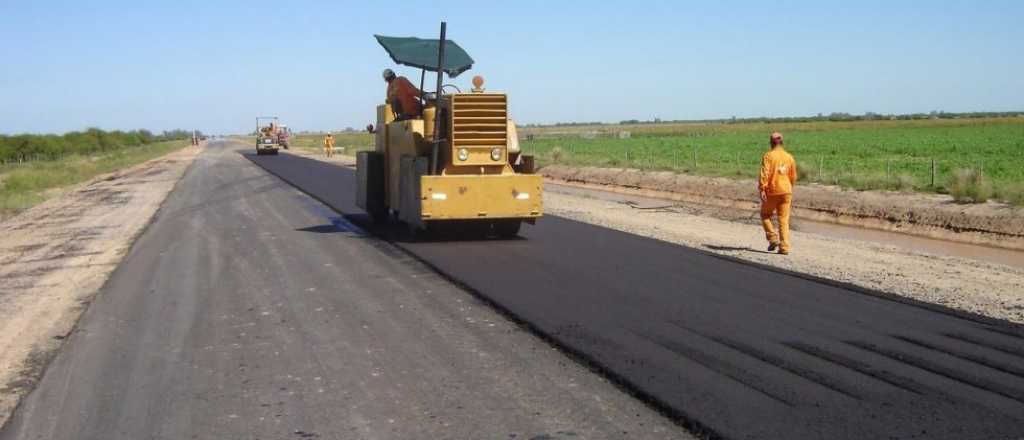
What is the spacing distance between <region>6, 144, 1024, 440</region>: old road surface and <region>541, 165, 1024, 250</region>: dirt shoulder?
7.59 meters

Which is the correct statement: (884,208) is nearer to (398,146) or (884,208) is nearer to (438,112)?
(398,146)

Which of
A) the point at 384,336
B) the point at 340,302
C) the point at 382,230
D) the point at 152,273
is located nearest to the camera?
the point at 384,336

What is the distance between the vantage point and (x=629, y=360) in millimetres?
6863

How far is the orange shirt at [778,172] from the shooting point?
12.7 meters

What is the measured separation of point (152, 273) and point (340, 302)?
3.45 metres

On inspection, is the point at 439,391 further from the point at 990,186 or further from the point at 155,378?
the point at 990,186

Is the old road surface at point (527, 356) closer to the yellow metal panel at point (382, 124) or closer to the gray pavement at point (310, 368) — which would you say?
the gray pavement at point (310, 368)

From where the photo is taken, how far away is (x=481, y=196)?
13.6 m

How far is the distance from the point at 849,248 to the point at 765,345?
7.43 metres

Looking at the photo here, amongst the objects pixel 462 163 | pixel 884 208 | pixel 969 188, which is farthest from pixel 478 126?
pixel 969 188

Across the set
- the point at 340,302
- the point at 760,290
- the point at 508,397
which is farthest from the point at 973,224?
the point at 508,397

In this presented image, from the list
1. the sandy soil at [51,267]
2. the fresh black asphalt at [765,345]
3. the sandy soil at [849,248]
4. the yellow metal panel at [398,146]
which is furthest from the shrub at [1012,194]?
the sandy soil at [51,267]

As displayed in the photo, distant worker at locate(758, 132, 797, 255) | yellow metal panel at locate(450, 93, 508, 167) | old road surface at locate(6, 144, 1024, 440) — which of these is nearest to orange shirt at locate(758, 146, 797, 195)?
distant worker at locate(758, 132, 797, 255)

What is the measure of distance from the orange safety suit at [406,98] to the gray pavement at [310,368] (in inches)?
150
